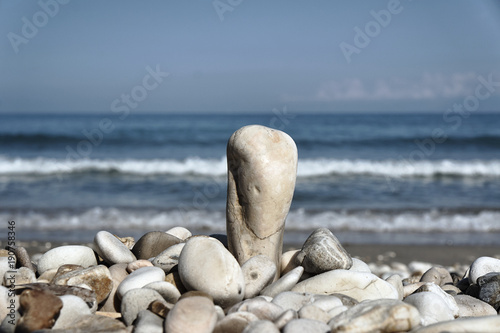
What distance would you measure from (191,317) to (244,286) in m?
0.66

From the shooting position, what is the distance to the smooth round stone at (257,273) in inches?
140

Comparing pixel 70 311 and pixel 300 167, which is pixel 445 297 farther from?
pixel 300 167

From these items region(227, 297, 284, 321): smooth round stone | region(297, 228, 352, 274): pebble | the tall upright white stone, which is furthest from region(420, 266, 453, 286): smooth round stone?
region(227, 297, 284, 321): smooth round stone

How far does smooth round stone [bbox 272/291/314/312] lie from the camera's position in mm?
3244

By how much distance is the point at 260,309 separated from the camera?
303 cm

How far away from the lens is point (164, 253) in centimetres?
403

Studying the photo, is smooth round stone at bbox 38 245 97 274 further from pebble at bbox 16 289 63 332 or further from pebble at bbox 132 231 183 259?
pebble at bbox 16 289 63 332

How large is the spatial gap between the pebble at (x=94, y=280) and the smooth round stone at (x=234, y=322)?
3.51 feet

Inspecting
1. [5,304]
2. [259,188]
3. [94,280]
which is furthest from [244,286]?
[5,304]

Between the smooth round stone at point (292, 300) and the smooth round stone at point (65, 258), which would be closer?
the smooth round stone at point (292, 300)

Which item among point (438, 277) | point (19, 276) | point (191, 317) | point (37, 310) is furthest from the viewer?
point (438, 277)

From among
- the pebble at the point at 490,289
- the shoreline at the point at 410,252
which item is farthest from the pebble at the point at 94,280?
the shoreline at the point at 410,252

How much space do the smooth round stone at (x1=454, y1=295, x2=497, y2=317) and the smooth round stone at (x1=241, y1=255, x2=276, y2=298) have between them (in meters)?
1.42

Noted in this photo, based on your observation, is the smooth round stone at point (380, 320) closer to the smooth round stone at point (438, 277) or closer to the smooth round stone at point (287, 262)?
the smooth round stone at point (287, 262)
